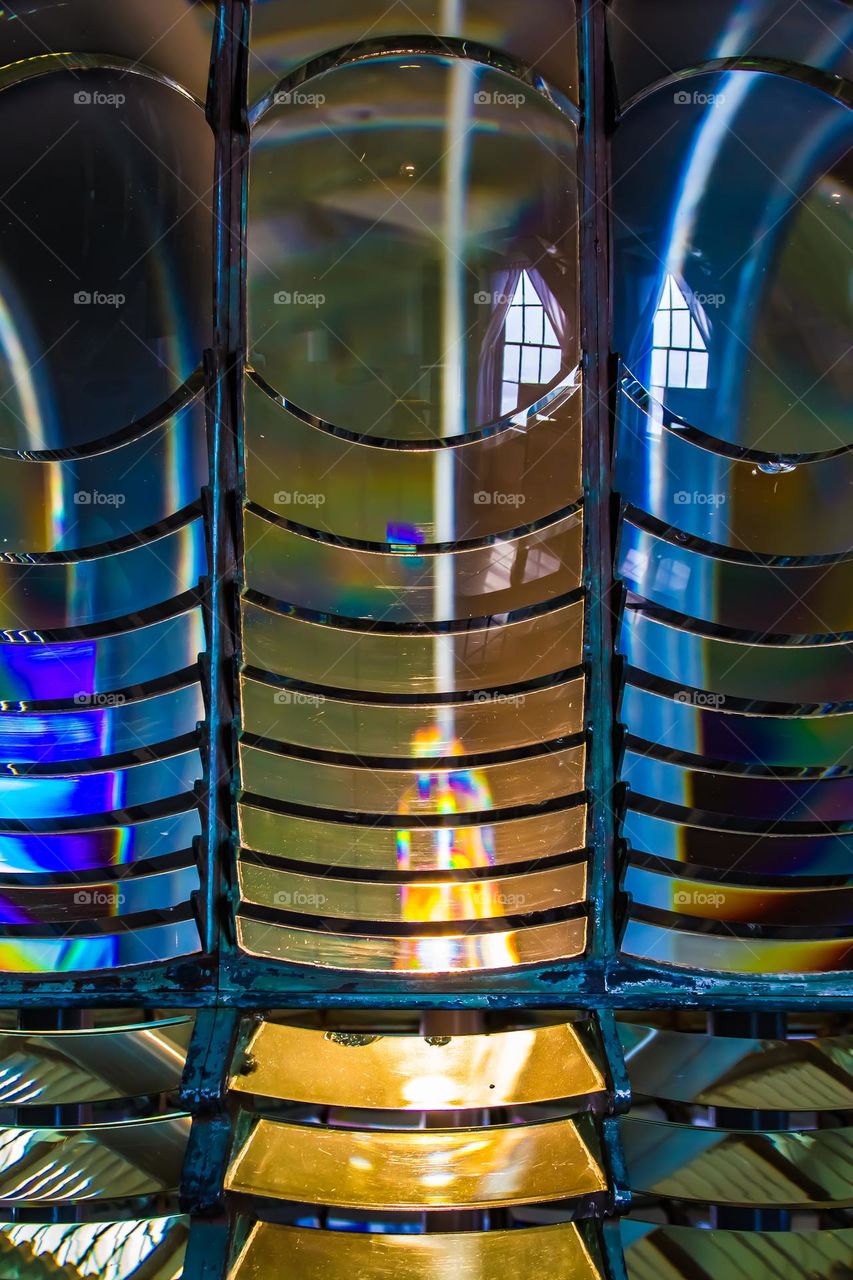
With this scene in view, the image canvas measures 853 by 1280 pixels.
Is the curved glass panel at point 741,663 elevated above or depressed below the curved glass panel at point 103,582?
below

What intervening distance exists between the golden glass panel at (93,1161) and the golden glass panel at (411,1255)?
183mm

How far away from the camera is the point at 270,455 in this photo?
1657mm

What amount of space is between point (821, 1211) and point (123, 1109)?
1094 millimetres

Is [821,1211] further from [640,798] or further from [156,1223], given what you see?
[156,1223]

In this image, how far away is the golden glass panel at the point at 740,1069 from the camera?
62.2 inches

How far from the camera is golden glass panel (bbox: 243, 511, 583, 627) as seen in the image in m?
1.66

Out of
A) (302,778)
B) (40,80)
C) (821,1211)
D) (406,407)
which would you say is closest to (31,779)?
(302,778)

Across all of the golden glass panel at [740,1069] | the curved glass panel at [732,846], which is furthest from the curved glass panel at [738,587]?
the golden glass panel at [740,1069]

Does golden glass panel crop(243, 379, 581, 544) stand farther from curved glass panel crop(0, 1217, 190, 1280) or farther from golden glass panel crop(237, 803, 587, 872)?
curved glass panel crop(0, 1217, 190, 1280)

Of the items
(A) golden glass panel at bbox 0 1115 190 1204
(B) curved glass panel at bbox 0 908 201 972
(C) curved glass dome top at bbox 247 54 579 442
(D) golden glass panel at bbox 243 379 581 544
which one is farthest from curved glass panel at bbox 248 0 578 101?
(A) golden glass panel at bbox 0 1115 190 1204

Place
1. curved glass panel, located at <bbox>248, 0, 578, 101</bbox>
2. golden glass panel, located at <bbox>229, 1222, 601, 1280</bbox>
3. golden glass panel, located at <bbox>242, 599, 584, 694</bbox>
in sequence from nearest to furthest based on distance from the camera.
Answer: golden glass panel, located at <bbox>229, 1222, 601, 1280</bbox> < curved glass panel, located at <bbox>248, 0, 578, 101</bbox> < golden glass panel, located at <bbox>242, 599, 584, 694</bbox>

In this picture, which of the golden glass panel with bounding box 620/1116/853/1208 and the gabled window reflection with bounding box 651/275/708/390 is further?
the gabled window reflection with bounding box 651/275/708/390

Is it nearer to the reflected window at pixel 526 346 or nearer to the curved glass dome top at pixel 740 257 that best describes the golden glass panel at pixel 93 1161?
the reflected window at pixel 526 346

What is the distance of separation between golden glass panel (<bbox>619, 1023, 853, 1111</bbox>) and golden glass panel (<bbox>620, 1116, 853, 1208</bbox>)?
4 cm
